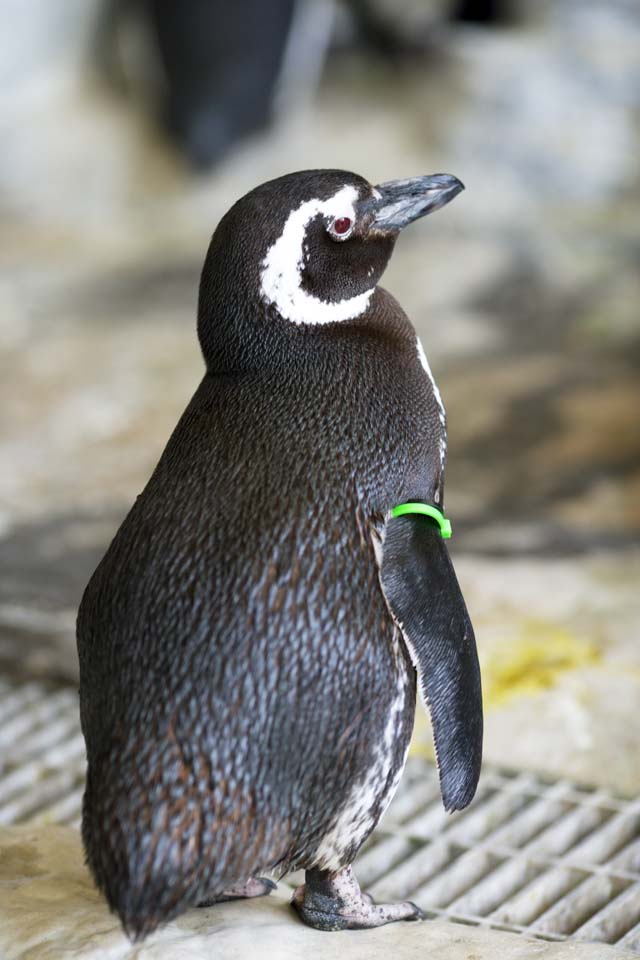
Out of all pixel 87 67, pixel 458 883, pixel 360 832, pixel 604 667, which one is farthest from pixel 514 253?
pixel 360 832

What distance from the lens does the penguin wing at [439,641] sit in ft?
4.66

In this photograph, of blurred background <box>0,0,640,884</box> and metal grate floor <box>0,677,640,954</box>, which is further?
blurred background <box>0,0,640,884</box>

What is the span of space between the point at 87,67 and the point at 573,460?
317 cm

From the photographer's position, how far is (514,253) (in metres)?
4.73

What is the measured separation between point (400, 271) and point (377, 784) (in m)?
3.38

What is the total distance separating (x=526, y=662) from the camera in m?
2.42

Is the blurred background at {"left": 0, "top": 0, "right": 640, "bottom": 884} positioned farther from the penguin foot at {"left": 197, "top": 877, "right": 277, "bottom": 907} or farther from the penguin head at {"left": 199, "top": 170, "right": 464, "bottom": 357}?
the penguin head at {"left": 199, "top": 170, "right": 464, "bottom": 357}

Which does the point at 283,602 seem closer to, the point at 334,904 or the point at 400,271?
the point at 334,904

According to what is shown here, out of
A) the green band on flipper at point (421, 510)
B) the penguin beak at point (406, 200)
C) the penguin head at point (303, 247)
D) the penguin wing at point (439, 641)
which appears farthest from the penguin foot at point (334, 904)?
the penguin beak at point (406, 200)

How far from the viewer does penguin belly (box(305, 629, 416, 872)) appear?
A: 4.61 feet

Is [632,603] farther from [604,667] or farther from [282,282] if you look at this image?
[282,282]

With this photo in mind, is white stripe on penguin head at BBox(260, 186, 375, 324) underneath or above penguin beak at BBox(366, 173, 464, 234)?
underneath

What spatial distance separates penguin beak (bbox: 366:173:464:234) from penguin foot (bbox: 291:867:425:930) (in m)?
0.78

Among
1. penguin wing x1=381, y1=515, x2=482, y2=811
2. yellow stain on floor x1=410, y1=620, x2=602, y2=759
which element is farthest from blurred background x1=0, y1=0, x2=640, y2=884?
penguin wing x1=381, y1=515, x2=482, y2=811
